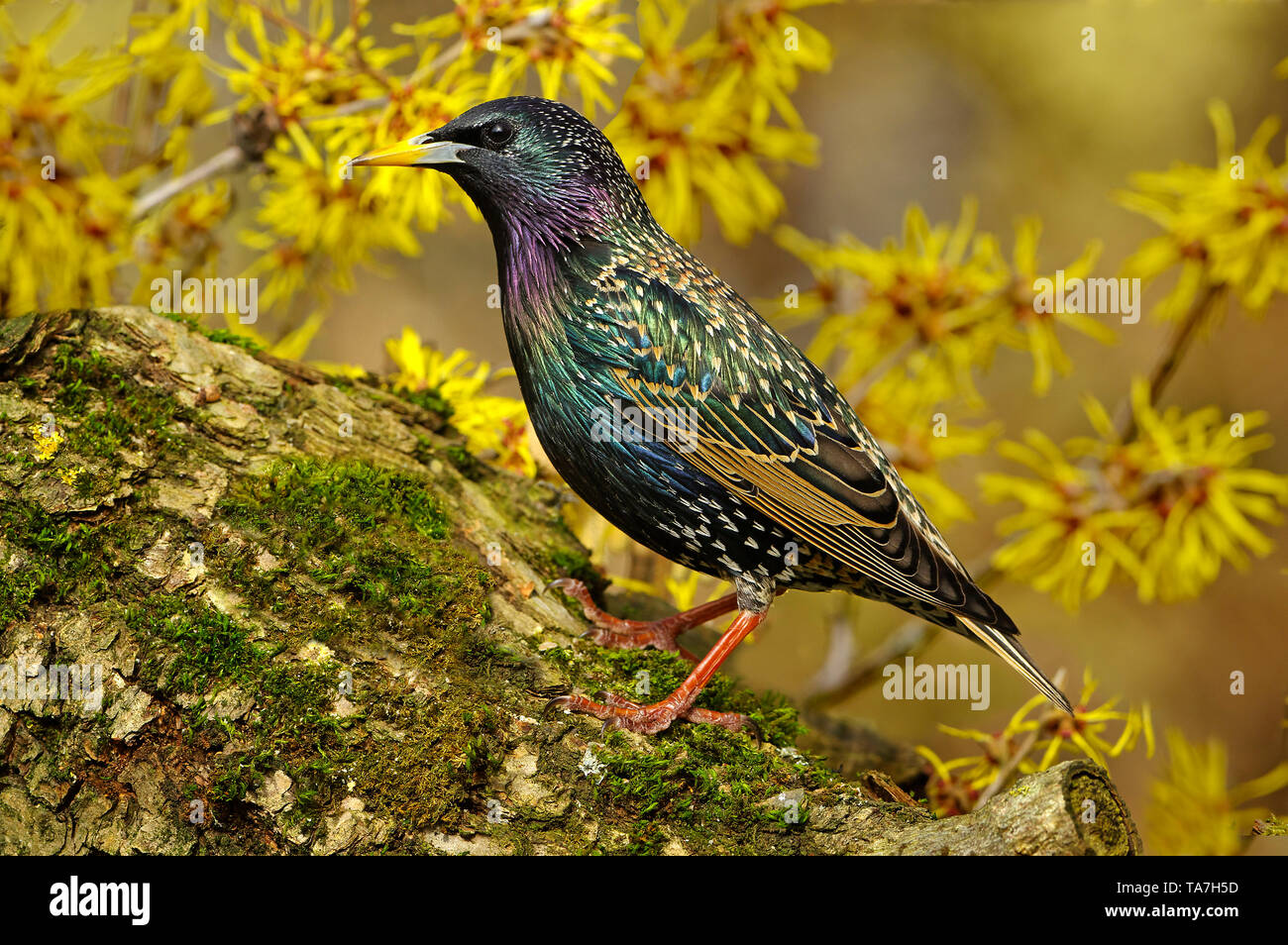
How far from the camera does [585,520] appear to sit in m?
4.94

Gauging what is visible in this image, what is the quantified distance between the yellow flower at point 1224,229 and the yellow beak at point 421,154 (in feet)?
9.26

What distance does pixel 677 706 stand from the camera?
3420 millimetres

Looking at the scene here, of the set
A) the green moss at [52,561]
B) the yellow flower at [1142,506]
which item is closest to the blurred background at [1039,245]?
the yellow flower at [1142,506]

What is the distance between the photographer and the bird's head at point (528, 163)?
3.56m

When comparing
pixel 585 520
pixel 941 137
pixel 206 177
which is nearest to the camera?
pixel 206 177

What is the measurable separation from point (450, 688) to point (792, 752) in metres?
1.12

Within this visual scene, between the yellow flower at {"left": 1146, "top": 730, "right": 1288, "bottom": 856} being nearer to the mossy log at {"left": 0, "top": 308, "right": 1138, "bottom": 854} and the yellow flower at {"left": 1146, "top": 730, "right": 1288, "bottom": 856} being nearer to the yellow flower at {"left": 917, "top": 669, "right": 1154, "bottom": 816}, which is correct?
the yellow flower at {"left": 917, "top": 669, "right": 1154, "bottom": 816}

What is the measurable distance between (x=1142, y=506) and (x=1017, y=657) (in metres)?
1.34

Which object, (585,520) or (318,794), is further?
(585,520)

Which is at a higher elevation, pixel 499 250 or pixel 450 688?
pixel 499 250

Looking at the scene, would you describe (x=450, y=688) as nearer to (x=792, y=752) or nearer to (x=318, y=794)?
(x=318, y=794)

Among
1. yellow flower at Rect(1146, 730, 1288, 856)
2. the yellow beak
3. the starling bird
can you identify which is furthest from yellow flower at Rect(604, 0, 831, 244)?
yellow flower at Rect(1146, 730, 1288, 856)

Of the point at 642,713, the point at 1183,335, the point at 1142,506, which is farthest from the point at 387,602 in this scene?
the point at 1183,335

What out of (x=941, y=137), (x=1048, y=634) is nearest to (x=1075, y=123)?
(x=941, y=137)
